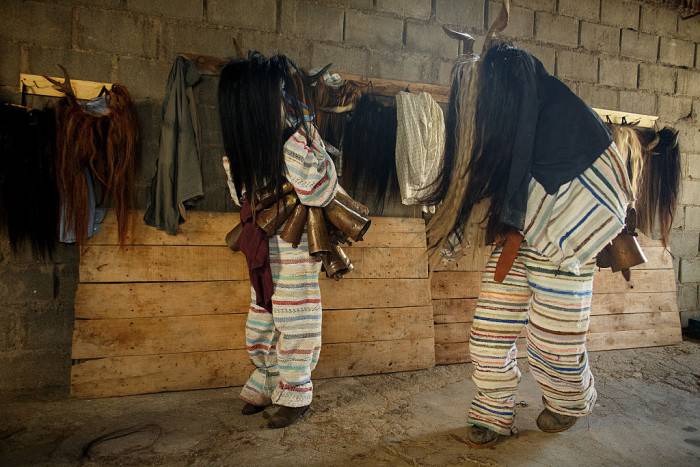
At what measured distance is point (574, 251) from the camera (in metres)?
1.58

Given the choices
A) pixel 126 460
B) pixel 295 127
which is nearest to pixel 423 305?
pixel 295 127

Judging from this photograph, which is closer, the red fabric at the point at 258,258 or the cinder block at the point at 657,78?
the red fabric at the point at 258,258

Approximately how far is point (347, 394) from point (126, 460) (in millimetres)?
996

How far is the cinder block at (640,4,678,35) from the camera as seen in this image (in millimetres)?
3246

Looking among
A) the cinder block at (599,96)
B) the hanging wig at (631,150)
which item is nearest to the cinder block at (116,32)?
the cinder block at (599,96)

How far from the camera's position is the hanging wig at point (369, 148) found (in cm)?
252

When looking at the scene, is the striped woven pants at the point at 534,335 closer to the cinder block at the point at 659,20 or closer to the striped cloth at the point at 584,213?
the striped cloth at the point at 584,213

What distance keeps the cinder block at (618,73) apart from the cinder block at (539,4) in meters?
0.52

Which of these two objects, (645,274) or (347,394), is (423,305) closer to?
(347,394)

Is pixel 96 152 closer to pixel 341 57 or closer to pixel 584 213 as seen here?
pixel 341 57

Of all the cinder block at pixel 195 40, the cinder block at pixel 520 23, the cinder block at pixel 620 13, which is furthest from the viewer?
the cinder block at pixel 620 13

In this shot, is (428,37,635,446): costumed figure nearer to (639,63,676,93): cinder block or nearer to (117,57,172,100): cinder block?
(117,57,172,100): cinder block

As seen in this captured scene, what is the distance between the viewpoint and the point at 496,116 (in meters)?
1.57

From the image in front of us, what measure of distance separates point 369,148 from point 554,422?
61.9 inches
